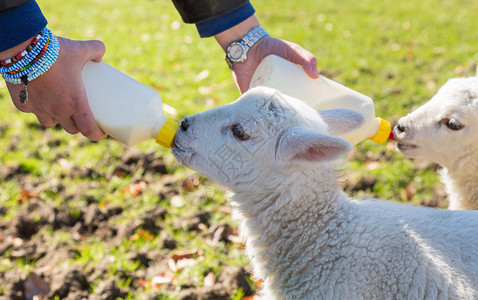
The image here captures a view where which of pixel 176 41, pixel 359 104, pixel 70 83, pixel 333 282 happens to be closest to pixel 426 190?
pixel 359 104

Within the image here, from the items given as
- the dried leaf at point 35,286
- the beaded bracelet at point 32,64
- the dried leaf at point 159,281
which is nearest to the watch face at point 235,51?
the beaded bracelet at point 32,64

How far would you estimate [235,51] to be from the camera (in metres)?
3.25

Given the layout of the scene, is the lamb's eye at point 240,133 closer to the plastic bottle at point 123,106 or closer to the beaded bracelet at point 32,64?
the plastic bottle at point 123,106

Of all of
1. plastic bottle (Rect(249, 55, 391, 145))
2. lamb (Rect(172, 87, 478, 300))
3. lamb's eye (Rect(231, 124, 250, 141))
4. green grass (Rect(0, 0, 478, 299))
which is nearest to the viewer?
lamb (Rect(172, 87, 478, 300))

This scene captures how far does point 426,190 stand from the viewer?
4.44m

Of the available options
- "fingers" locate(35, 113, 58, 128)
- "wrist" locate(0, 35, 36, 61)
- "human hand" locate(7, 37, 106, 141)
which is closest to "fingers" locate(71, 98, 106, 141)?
"human hand" locate(7, 37, 106, 141)

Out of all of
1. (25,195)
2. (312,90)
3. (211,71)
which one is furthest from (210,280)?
(211,71)

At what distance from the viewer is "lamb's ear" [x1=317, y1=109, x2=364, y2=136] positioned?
2.79 meters

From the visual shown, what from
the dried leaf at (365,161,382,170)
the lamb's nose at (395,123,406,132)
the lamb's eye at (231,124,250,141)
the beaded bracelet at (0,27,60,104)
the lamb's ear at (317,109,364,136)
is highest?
the beaded bracelet at (0,27,60,104)

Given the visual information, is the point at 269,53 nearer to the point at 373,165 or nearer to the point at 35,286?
the point at 373,165

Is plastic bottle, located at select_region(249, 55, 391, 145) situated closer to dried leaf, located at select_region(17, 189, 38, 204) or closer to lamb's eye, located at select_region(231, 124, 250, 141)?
lamb's eye, located at select_region(231, 124, 250, 141)

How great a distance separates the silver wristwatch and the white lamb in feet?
3.90

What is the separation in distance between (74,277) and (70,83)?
5.36 feet

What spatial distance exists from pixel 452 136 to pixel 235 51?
60.5 inches
